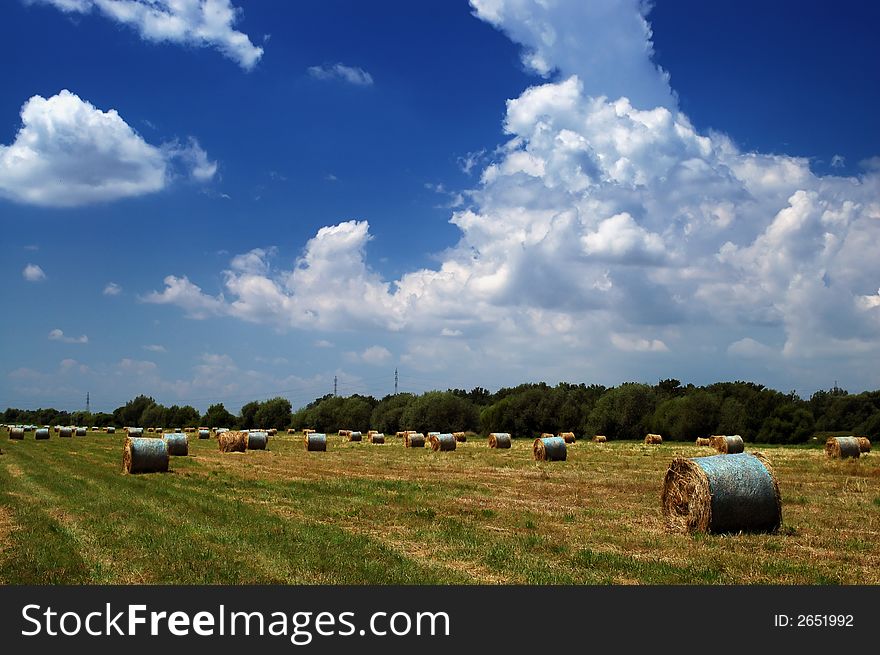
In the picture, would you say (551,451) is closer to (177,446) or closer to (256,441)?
(177,446)

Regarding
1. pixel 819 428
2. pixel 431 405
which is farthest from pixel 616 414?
pixel 431 405

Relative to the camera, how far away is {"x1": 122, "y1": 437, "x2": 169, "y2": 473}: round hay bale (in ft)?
93.9

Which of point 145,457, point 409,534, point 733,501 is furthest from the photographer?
point 145,457

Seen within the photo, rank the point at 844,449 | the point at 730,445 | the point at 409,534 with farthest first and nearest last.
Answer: the point at 730,445
the point at 844,449
the point at 409,534

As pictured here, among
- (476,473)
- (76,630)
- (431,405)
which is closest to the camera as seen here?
(76,630)

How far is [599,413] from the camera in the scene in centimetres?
8638

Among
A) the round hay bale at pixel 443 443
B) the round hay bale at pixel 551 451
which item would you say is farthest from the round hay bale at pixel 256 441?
the round hay bale at pixel 551 451

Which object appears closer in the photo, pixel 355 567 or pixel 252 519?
pixel 355 567

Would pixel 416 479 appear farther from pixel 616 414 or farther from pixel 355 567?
pixel 616 414

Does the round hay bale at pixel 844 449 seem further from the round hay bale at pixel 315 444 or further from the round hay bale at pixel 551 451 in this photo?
the round hay bale at pixel 315 444

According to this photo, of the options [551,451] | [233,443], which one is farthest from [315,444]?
[551,451]

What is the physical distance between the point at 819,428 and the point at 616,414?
24.1 meters

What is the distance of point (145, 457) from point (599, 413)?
214 feet

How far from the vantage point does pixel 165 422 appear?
153875 mm
